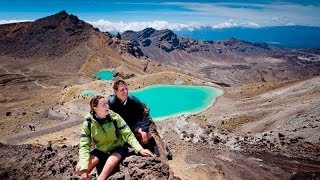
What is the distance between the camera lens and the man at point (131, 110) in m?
12.8

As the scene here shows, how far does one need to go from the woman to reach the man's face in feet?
4.20

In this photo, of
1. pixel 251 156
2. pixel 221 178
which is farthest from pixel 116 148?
pixel 251 156

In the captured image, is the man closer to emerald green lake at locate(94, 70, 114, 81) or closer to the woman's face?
the woman's face

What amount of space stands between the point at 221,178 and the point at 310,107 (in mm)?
24708

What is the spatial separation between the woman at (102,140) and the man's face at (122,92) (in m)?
1.28

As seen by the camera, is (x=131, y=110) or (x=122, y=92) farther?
(x=131, y=110)

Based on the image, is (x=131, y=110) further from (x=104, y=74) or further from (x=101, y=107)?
(x=104, y=74)

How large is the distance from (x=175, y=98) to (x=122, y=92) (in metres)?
61.9

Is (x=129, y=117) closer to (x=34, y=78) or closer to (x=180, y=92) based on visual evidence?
(x=180, y=92)

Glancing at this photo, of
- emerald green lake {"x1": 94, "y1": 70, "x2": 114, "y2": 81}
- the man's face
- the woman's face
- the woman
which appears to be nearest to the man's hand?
the woman

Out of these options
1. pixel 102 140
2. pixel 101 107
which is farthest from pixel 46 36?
pixel 101 107

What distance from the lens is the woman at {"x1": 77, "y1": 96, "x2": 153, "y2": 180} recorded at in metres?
10.9

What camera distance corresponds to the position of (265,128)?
46.6 meters

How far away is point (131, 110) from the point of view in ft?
45.2
